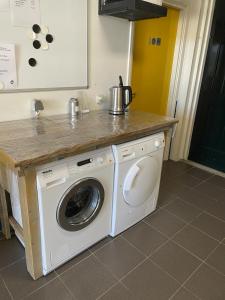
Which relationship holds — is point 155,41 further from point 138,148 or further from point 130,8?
point 138,148

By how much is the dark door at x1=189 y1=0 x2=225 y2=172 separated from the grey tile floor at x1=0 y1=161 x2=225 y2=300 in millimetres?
1174

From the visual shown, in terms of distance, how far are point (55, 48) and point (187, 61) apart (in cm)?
182

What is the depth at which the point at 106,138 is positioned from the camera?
1.49 m

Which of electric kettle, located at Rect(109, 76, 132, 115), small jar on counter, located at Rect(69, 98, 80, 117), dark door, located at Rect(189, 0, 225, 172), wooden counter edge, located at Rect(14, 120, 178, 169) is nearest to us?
wooden counter edge, located at Rect(14, 120, 178, 169)

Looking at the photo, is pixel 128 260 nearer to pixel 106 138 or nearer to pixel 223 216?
pixel 106 138

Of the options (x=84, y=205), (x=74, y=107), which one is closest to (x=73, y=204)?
(x=84, y=205)

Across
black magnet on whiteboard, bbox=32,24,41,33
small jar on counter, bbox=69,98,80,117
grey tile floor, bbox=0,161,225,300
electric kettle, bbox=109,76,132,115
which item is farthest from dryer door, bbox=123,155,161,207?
black magnet on whiteboard, bbox=32,24,41,33

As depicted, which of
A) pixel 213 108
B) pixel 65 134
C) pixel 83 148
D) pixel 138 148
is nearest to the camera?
pixel 83 148

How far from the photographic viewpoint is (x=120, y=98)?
6.94ft

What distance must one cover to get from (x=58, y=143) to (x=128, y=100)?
1058mm

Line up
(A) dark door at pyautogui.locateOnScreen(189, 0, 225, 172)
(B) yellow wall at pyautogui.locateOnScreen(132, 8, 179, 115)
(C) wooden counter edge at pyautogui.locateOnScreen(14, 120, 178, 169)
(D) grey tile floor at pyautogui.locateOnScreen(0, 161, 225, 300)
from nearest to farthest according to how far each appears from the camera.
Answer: (C) wooden counter edge at pyautogui.locateOnScreen(14, 120, 178, 169) → (D) grey tile floor at pyautogui.locateOnScreen(0, 161, 225, 300) → (B) yellow wall at pyautogui.locateOnScreen(132, 8, 179, 115) → (A) dark door at pyautogui.locateOnScreen(189, 0, 225, 172)

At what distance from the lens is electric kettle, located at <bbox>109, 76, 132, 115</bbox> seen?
2090 mm

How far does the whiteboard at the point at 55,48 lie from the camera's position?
163 cm

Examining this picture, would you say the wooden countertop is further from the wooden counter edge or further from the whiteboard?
the whiteboard
